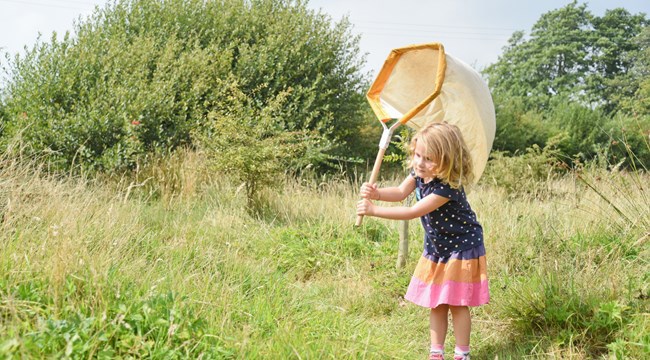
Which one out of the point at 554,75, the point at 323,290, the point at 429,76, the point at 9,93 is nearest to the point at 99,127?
the point at 9,93

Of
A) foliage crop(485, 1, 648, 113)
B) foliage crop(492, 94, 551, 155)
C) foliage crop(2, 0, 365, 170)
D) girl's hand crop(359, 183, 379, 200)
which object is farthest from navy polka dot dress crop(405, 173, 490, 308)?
foliage crop(485, 1, 648, 113)

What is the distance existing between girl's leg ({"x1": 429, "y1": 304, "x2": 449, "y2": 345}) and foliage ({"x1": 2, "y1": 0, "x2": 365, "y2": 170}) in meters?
4.73

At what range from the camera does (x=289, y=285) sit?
14.4 feet

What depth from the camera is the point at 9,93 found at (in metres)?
9.69

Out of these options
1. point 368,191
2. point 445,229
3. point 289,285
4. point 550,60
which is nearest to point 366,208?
point 368,191

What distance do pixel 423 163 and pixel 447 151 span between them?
0.49ft

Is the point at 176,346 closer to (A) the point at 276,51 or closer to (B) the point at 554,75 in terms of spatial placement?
(A) the point at 276,51

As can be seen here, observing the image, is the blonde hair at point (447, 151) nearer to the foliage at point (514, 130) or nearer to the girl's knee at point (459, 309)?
the girl's knee at point (459, 309)

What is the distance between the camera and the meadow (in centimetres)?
277

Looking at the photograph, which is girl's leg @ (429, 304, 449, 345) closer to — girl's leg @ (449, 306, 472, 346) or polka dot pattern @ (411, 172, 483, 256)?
girl's leg @ (449, 306, 472, 346)

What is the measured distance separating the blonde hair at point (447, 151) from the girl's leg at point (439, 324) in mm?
711

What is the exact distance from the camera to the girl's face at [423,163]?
329 cm

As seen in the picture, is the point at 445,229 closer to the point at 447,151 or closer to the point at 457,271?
the point at 457,271

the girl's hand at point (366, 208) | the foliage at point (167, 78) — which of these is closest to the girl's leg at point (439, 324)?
the girl's hand at point (366, 208)
